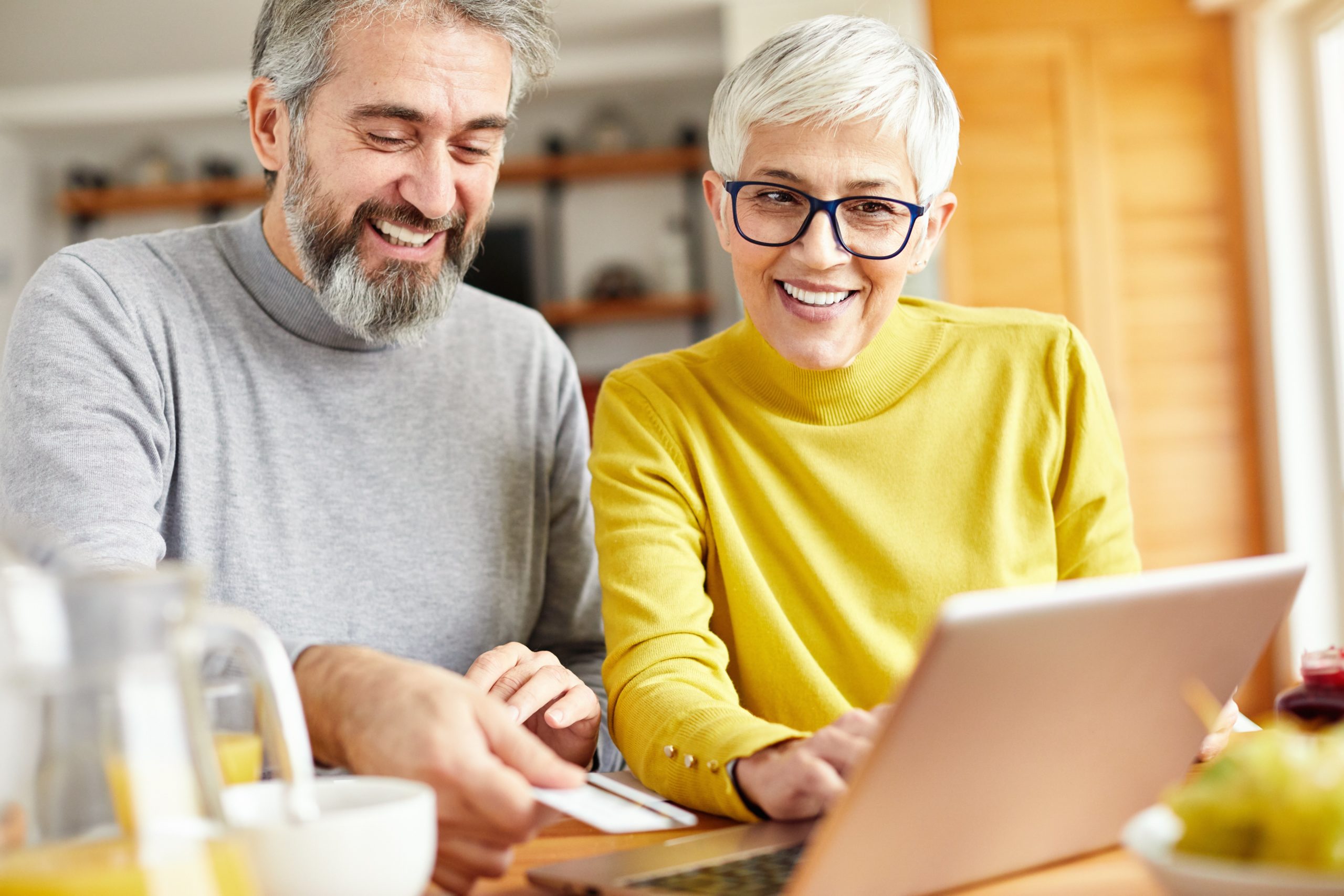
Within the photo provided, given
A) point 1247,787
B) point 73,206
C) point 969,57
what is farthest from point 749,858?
point 73,206

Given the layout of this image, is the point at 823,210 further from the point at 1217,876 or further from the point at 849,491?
the point at 1217,876

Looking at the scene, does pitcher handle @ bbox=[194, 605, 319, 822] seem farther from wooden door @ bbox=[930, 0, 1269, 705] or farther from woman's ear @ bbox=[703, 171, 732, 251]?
wooden door @ bbox=[930, 0, 1269, 705]

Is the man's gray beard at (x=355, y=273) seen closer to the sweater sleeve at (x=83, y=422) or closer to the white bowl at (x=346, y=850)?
the sweater sleeve at (x=83, y=422)

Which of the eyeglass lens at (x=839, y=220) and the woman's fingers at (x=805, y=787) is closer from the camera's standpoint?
the woman's fingers at (x=805, y=787)

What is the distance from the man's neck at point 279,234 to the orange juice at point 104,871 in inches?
43.3

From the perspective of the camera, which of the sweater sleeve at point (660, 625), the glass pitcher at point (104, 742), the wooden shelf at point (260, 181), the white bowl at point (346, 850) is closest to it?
the glass pitcher at point (104, 742)

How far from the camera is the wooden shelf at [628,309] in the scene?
584 centimetres

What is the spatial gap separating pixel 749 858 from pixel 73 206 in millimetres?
6391

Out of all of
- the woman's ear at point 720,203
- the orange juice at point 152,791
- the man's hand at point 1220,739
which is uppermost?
the woman's ear at point 720,203

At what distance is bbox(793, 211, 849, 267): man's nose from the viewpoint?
48.8 inches

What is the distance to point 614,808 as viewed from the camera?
82cm

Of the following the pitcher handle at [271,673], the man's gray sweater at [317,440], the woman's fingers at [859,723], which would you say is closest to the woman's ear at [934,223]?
the man's gray sweater at [317,440]

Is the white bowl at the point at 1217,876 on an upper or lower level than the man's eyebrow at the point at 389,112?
lower

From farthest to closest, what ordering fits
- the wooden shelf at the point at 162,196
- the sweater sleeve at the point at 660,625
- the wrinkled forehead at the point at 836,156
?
the wooden shelf at the point at 162,196, the wrinkled forehead at the point at 836,156, the sweater sleeve at the point at 660,625
